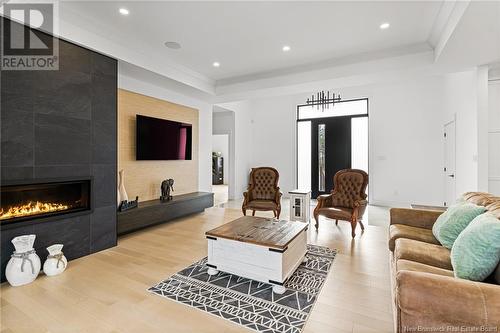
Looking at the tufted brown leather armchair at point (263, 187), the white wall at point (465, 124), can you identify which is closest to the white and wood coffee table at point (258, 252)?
the tufted brown leather armchair at point (263, 187)

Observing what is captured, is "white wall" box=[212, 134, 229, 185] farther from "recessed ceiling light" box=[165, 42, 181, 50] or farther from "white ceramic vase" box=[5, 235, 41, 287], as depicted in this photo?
"white ceramic vase" box=[5, 235, 41, 287]

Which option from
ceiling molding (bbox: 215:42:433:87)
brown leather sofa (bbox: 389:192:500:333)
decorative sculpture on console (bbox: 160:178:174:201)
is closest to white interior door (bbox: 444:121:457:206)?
ceiling molding (bbox: 215:42:433:87)

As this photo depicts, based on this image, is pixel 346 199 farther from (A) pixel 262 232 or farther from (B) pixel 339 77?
(A) pixel 262 232

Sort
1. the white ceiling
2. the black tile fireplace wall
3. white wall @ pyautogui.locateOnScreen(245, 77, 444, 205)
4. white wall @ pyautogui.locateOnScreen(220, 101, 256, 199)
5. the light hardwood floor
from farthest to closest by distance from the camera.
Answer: white wall @ pyautogui.locateOnScreen(220, 101, 256, 199) < white wall @ pyautogui.locateOnScreen(245, 77, 444, 205) < the white ceiling < the black tile fireplace wall < the light hardwood floor

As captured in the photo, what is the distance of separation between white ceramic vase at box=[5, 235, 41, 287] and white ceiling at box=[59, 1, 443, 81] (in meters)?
2.60

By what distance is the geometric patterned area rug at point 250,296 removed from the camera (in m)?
1.90

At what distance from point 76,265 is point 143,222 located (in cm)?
123

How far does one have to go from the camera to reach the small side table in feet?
15.9

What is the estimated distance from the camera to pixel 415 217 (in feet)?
9.51

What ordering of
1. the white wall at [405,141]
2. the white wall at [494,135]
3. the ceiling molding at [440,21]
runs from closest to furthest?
the ceiling molding at [440,21] < the white wall at [494,135] < the white wall at [405,141]

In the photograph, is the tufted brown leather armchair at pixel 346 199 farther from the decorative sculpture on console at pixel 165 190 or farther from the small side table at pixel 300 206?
the decorative sculpture on console at pixel 165 190

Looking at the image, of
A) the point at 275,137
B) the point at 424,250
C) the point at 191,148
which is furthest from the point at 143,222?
the point at 275,137

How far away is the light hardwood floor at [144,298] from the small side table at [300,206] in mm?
1353

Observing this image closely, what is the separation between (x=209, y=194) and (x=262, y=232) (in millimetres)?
3167
